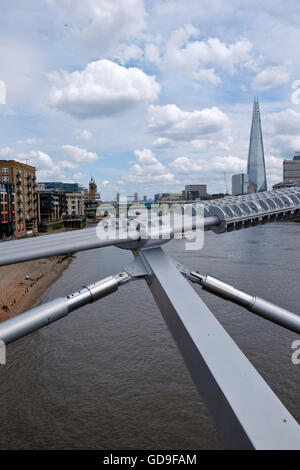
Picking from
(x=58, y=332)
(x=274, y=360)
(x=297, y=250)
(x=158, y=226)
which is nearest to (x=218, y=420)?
(x=158, y=226)

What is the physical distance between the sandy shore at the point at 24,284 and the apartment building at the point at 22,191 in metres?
8.83

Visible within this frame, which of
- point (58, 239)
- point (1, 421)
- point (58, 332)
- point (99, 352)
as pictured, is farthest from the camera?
point (58, 332)

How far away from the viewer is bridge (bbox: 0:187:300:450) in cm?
214

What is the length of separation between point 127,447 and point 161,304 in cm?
610

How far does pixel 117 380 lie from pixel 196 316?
331 inches

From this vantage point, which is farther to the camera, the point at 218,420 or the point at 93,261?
the point at 93,261

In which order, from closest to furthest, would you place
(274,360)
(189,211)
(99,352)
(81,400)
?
1. (189,211)
2. (81,400)
3. (274,360)
4. (99,352)

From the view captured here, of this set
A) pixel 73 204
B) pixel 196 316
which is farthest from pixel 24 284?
pixel 73 204

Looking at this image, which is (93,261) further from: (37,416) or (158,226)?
(158,226)

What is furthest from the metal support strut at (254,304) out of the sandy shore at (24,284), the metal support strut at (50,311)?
the sandy shore at (24,284)

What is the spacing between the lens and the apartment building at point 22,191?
35.8 metres

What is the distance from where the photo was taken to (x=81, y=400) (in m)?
9.41

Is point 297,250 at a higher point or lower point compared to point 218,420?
lower
